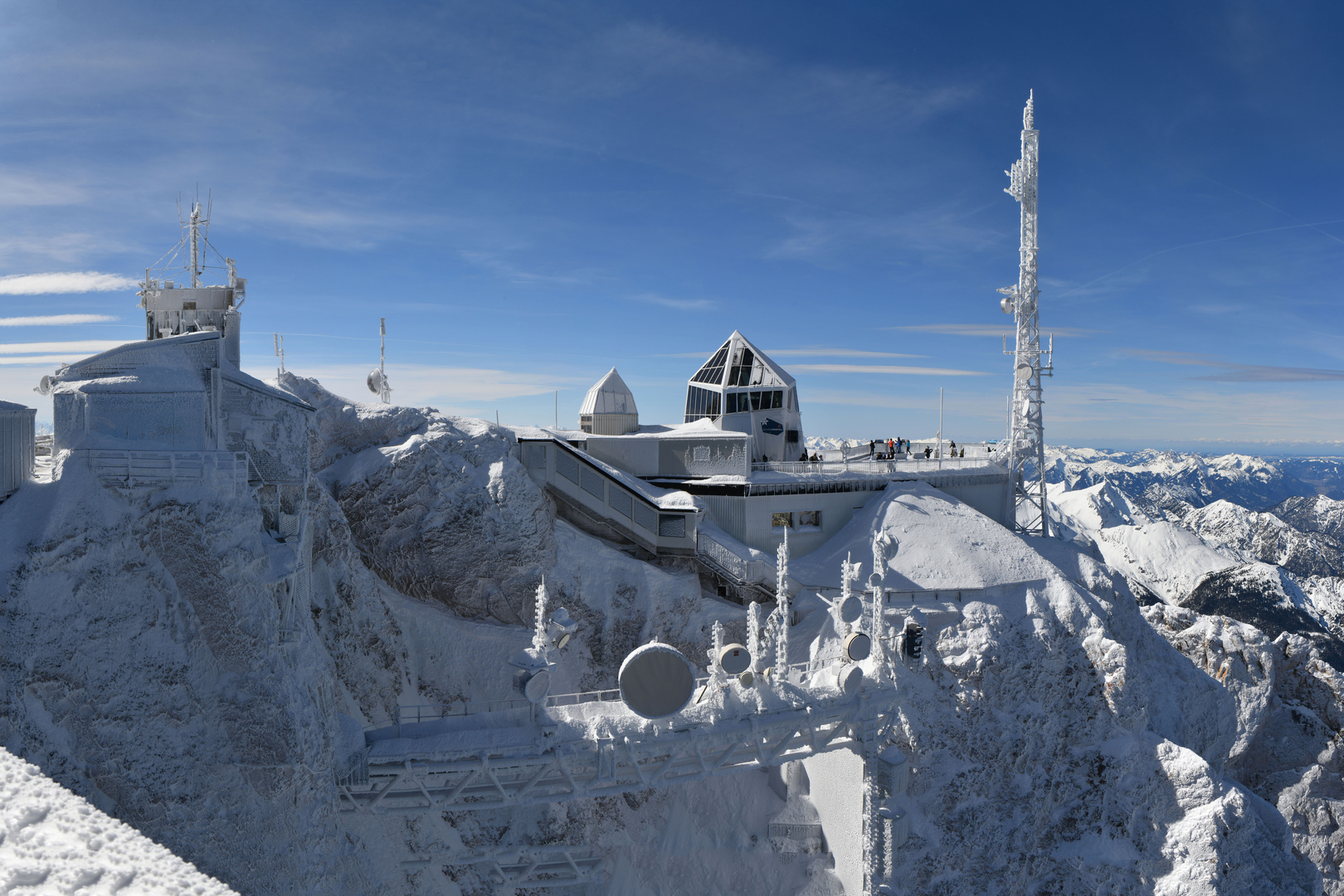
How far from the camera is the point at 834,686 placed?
25.8 metres

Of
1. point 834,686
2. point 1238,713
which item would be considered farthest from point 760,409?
point 1238,713

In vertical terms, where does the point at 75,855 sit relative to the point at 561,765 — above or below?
above

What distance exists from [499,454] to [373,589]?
8.70 metres

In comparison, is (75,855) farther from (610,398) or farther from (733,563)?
(610,398)

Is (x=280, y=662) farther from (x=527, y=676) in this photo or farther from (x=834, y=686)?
(x=834, y=686)

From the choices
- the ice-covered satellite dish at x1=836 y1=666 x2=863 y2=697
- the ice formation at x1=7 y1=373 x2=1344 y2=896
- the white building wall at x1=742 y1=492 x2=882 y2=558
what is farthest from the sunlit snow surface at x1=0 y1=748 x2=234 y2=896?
the white building wall at x1=742 y1=492 x2=882 y2=558

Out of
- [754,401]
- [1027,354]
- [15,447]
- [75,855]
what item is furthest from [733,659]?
[1027,354]

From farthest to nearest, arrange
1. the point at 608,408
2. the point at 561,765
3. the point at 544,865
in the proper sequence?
the point at 608,408 → the point at 544,865 → the point at 561,765

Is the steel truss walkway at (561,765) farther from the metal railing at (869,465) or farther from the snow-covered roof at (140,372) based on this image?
the metal railing at (869,465)

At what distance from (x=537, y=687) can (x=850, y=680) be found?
36.6 feet

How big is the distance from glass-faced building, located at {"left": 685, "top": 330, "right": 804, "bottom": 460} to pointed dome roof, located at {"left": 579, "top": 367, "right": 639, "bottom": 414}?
6101mm

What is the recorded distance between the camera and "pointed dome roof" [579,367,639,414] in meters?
44.7

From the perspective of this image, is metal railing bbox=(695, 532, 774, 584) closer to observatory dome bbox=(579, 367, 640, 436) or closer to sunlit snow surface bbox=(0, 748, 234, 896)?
observatory dome bbox=(579, 367, 640, 436)

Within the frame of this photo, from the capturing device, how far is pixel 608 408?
4481cm
